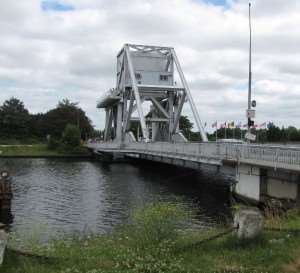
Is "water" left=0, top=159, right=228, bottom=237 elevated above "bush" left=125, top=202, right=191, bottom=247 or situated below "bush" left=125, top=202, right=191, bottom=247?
below

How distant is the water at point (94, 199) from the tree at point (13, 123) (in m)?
79.0

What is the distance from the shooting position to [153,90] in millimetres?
81125

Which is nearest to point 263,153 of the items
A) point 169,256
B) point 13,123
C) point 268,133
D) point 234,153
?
point 234,153

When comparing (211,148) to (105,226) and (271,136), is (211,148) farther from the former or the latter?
(271,136)

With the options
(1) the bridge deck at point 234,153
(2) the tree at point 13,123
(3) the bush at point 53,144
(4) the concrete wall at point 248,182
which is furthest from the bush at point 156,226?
(2) the tree at point 13,123

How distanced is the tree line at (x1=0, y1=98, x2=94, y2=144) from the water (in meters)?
77.4

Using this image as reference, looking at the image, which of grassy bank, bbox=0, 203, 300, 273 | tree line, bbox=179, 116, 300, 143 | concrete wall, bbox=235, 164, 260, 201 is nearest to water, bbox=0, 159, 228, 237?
concrete wall, bbox=235, 164, 260, 201

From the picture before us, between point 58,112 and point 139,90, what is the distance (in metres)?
58.3

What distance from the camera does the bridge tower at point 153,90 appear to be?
259 feet

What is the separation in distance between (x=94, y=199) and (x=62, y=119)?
102 m

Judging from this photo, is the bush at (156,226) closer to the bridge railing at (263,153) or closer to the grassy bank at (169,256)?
the grassy bank at (169,256)

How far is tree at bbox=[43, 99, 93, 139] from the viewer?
426 feet

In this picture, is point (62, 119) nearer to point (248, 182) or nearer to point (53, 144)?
point (53, 144)

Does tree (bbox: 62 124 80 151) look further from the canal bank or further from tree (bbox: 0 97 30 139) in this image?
tree (bbox: 0 97 30 139)
